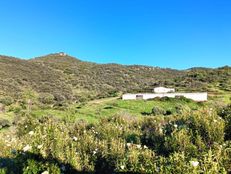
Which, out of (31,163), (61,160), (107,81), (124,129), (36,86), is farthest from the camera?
(107,81)

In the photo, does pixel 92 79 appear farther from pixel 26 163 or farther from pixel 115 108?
pixel 26 163

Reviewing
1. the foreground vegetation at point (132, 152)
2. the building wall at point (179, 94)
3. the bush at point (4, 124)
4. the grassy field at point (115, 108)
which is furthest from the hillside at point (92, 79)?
the foreground vegetation at point (132, 152)

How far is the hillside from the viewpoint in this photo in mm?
53469

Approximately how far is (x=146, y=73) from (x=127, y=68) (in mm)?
5517

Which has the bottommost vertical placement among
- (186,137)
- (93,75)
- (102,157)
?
(102,157)

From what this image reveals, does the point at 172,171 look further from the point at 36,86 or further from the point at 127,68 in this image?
the point at 127,68

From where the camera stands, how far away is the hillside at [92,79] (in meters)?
53.5

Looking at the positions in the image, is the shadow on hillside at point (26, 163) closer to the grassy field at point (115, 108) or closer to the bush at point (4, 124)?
the bush at point (4, 124)

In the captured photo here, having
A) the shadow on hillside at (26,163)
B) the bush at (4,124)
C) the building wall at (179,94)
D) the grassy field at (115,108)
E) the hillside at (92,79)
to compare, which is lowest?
the bush at (4,124)

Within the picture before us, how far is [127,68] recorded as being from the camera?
306 ft

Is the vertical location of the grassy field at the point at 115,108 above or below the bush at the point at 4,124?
above

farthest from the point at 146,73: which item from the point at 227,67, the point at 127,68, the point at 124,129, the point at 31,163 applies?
the point at 31,163

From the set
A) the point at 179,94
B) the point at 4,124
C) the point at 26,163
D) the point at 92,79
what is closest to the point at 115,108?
the point at 179,94

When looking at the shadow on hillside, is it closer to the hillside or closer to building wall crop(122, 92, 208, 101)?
building wall crop(122, 92, 208, 101)
